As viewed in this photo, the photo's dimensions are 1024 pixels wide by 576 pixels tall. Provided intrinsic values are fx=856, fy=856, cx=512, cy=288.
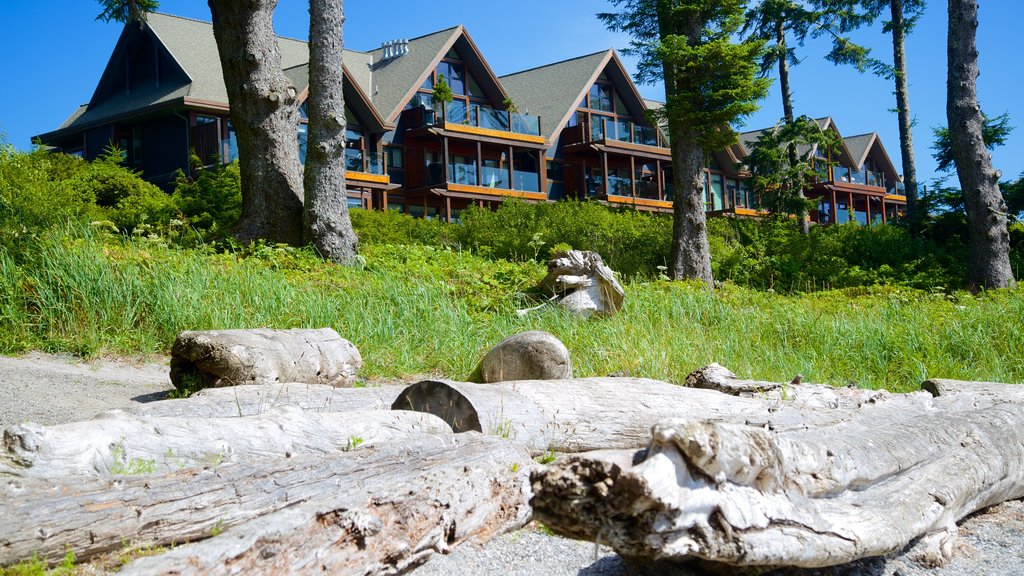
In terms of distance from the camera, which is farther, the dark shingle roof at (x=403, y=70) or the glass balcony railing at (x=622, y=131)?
the glass balcony railing at (x=622, y=131)

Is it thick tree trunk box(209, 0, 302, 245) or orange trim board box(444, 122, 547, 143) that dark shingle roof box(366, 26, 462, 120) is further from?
thick tree trunk box(209, 0, 302, 245)

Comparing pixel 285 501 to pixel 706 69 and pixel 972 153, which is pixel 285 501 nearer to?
pixel 706 69

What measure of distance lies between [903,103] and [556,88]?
16.5 meters

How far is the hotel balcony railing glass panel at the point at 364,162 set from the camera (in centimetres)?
3052

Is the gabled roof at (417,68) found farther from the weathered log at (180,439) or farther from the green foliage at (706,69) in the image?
the weathered log at (180,439)

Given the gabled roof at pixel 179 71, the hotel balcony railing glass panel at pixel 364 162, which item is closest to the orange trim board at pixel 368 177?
the hotel balcony railing glass panel at pixel 364 162

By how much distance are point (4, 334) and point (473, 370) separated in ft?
13.9

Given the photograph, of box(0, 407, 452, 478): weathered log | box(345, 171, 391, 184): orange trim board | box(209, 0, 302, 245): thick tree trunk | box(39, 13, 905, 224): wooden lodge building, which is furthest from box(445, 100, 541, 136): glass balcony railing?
→ box(0, 407, 452, 478): weathered log

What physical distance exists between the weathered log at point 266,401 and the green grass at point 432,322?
2.14 meters

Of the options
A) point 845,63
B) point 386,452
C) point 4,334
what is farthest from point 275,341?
point 845,63

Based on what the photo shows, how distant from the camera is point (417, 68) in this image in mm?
33969

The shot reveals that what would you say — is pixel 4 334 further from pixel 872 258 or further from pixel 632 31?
pixel 872 258

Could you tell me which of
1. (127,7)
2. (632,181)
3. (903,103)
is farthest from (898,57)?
(127,7)

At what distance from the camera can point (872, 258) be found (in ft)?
69.1
